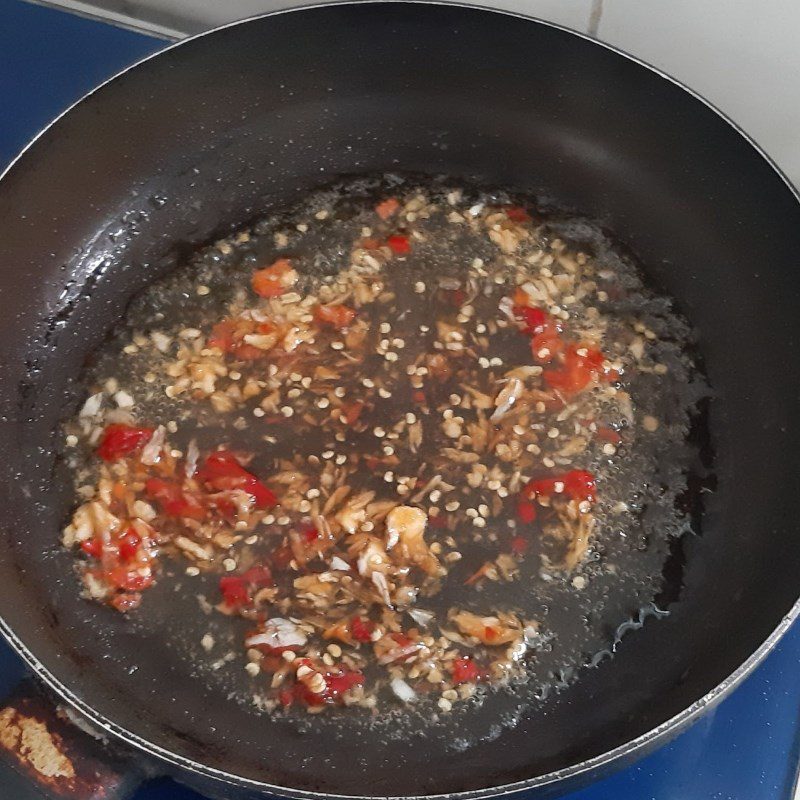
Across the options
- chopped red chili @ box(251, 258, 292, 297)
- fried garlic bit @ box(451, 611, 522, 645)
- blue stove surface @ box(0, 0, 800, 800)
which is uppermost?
chopped red chili @ box(251, 258, 292, 297)

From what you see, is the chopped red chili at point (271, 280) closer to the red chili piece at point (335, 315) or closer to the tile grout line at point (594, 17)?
the red chili piece at point (335, 315)

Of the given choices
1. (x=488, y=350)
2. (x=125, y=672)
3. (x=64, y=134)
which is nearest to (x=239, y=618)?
(x=125, y=672)

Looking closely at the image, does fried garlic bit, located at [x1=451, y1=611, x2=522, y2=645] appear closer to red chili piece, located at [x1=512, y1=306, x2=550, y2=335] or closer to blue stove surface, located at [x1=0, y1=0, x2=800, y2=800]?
blue stove surface, located at [x1=0, y1=0, x2=800, y2=800]

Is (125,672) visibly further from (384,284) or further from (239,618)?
(384,284)

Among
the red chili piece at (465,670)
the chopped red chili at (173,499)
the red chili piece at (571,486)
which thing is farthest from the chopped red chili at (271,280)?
the red chili piece at (465,670)

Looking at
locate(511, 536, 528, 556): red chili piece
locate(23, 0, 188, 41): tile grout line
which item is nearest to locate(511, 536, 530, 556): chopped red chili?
locate(511, 536, 528, 556): red chili piece

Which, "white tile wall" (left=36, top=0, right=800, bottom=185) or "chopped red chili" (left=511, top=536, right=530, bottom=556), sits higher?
"white tile wall" (left=36, top=0, right=800, bottom=185)
